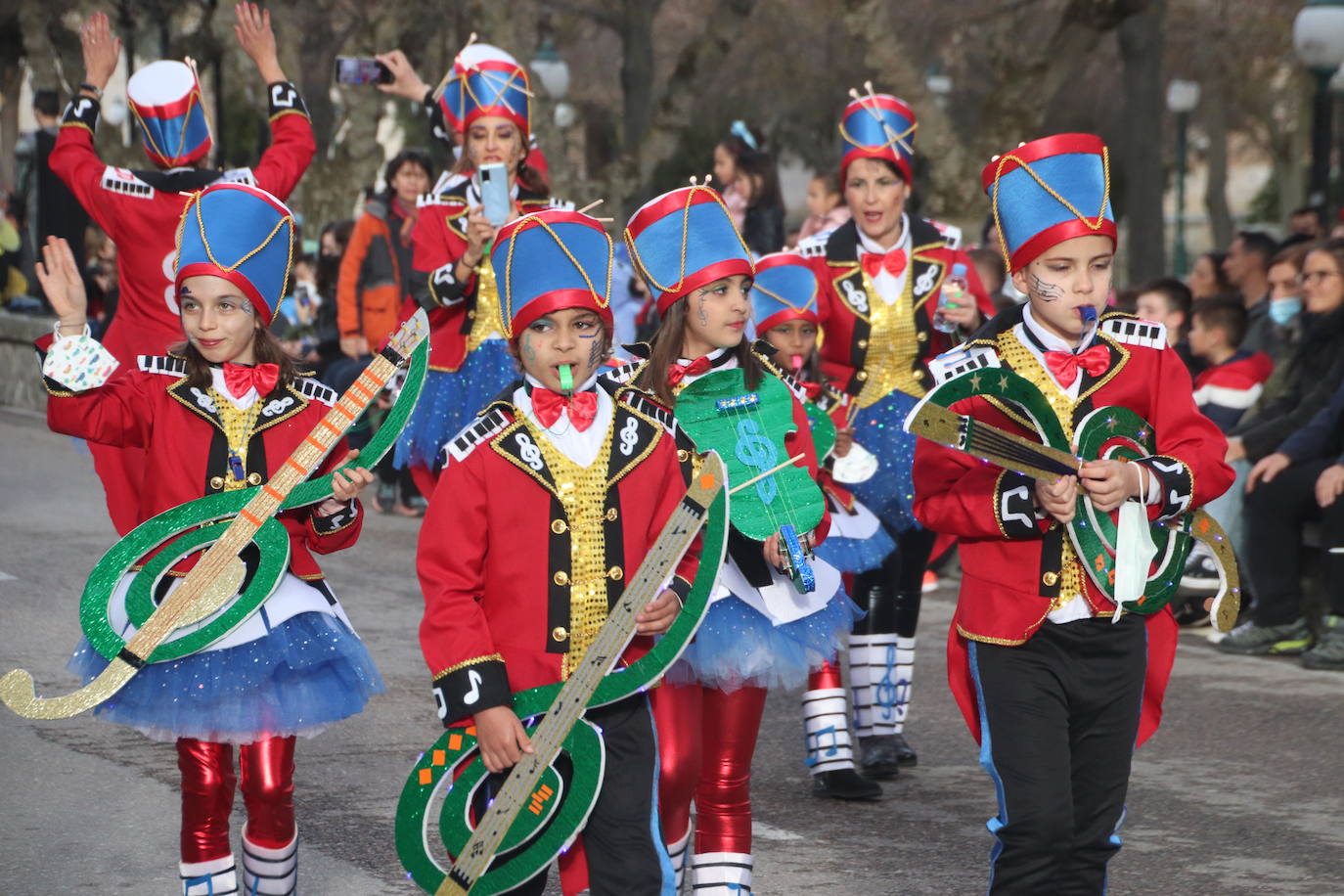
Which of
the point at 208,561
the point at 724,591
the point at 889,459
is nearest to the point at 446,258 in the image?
the point at 889,459

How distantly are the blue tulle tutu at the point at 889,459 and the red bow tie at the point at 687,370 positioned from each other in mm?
1698

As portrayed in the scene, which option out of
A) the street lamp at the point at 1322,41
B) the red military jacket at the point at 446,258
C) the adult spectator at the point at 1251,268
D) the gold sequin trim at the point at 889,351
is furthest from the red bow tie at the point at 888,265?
the street lamp at the point at 1322,41

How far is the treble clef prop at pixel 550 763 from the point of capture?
165 inches

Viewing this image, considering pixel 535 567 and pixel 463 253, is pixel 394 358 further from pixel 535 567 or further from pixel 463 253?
pixel 463 253

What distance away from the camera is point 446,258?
8.02 meters

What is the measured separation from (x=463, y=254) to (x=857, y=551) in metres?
2.05

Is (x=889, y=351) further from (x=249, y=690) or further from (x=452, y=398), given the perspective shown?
(x=249, y=690)

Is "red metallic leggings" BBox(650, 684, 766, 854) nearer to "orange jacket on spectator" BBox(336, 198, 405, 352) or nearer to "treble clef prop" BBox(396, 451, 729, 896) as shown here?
"treble clef prop" BBox(396, 451, 729, 896)

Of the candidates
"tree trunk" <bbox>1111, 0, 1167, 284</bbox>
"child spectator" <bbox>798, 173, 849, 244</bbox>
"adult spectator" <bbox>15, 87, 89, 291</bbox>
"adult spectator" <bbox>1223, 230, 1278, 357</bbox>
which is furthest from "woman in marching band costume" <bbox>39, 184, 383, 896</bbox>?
"tree trunk" <bbox>1111, 0, 1167, 284</bbox>

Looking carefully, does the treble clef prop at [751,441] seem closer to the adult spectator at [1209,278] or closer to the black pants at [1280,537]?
the black pants at [1280,537]

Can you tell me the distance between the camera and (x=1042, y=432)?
455cm

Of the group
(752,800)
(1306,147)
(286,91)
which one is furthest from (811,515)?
(1306,147)

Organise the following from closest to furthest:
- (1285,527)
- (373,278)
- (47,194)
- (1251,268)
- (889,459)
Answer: (889,459), (1285,527), (1251,268), (373,278), (47,194)

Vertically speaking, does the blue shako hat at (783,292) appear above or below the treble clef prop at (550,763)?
above
